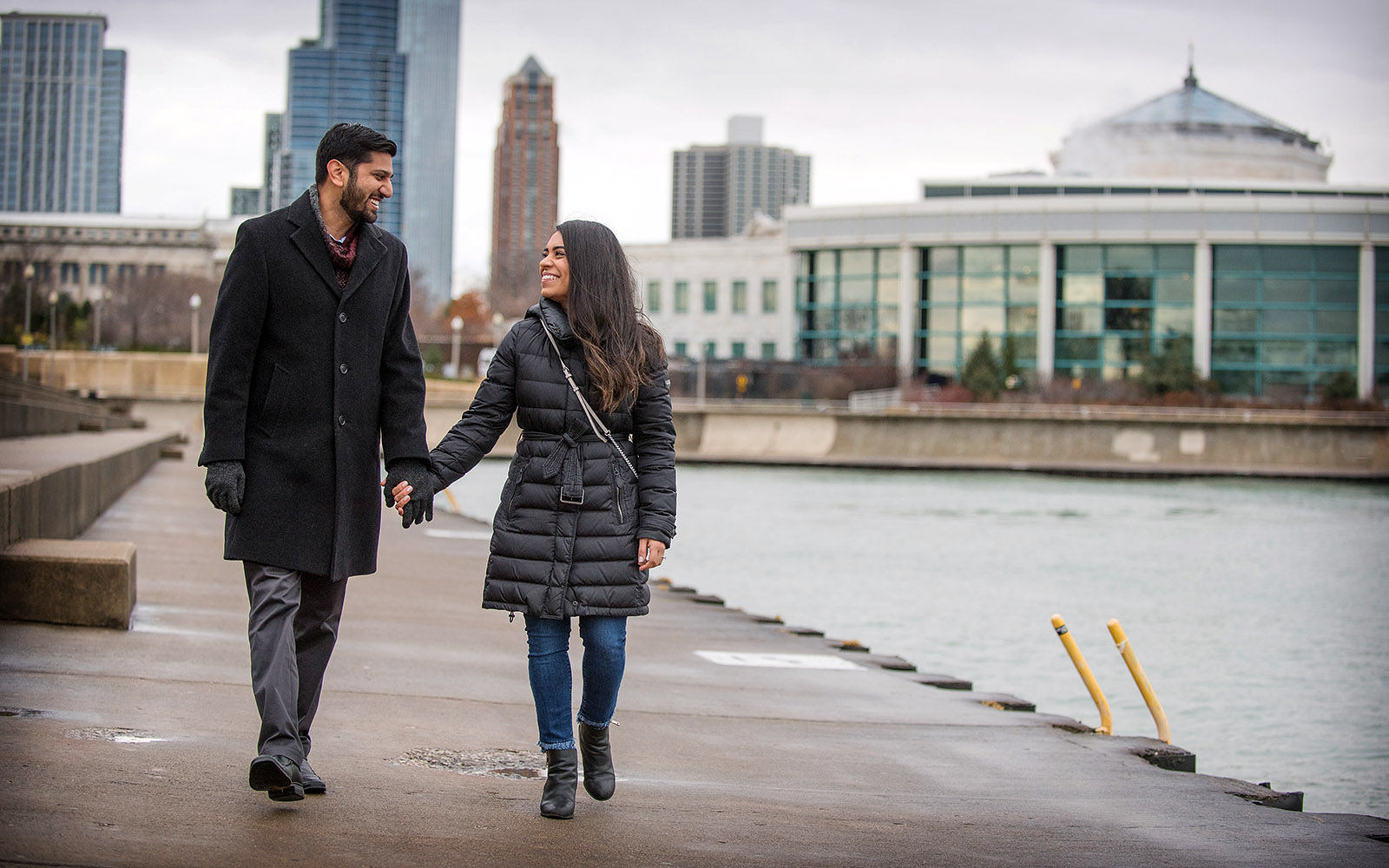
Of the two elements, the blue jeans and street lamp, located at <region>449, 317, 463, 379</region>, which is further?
street lamp, located at <region>449, 317, 463, 379</region>

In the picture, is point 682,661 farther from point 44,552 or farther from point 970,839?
point 970,839

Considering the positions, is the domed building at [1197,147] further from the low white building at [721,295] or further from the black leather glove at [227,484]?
the black leather glove at [227,484]

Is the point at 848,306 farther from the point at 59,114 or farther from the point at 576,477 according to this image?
the point at 576,477

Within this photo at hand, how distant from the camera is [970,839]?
5.41 meters

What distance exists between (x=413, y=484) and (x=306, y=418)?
1.42 ft

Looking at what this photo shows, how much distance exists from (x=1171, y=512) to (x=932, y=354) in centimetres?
4142

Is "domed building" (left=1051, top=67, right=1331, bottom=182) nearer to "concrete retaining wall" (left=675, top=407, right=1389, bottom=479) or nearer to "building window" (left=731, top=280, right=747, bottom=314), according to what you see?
"building window" (left=731, top=280, right=747, bottom=314)

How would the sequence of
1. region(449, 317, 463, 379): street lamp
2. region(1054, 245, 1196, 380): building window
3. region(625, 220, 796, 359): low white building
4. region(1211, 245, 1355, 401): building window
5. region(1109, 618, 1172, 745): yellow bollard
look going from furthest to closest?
region(625, 220, 796, 359): low white building < region(1054, 245, 1196, 380): building window < region(1211, 245, 1355, 401): building window < region(449, 317, 463, 379): street lamp < region(1109, 618, 1172, 745): yellow bollard

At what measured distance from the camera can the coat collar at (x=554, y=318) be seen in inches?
206

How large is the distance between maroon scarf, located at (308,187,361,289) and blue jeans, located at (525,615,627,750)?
1372 millimetres

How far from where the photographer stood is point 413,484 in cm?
503

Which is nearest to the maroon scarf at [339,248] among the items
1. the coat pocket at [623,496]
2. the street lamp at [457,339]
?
the coat pocket at [623,496]

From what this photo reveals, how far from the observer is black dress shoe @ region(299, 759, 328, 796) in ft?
16.4

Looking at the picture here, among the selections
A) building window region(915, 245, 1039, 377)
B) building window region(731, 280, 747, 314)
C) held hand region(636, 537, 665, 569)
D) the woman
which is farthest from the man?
building window region(731, 280, 747, 314)
